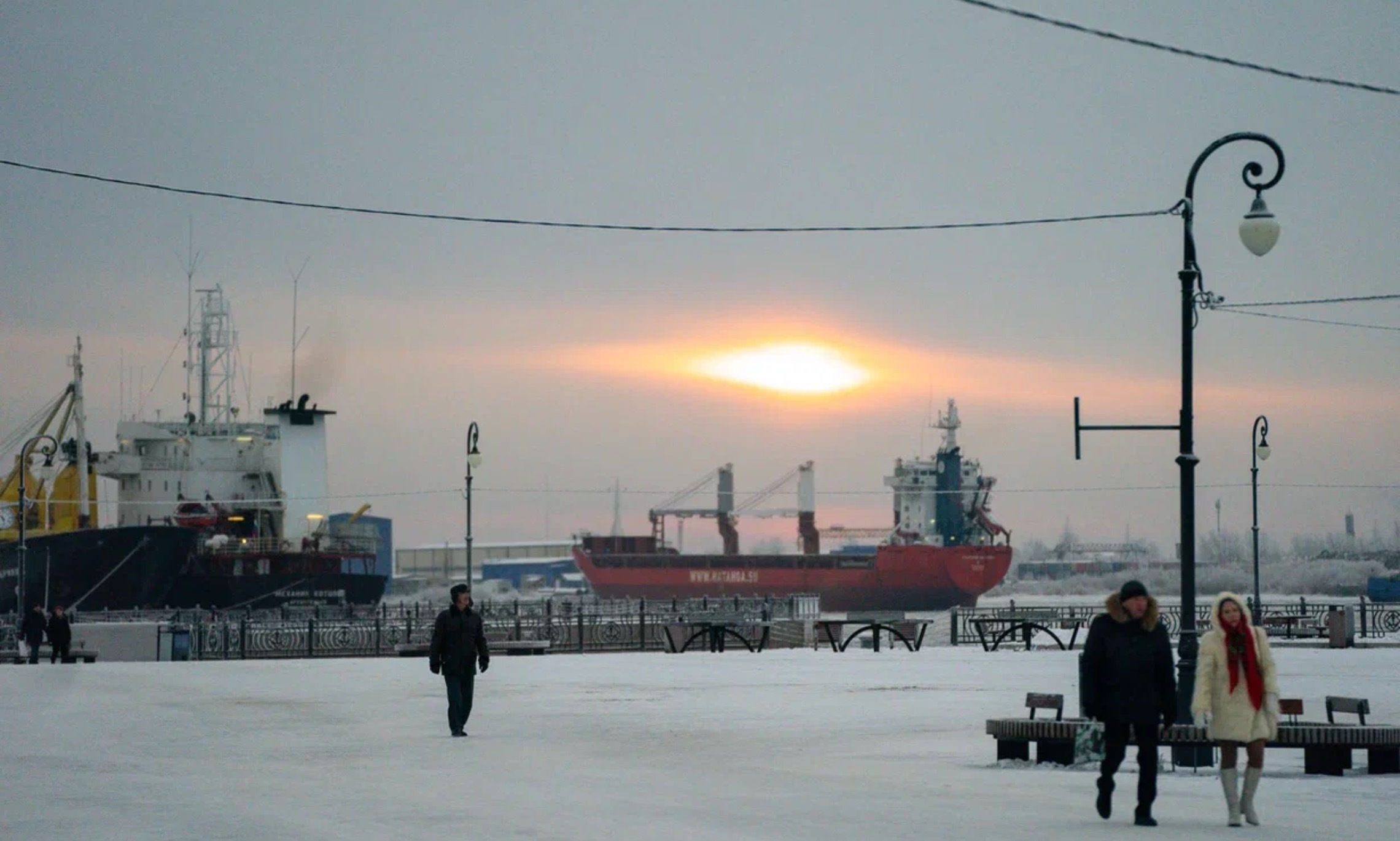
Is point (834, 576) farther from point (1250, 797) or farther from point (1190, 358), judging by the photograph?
point (1250, 797)

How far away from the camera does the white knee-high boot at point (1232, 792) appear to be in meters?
9.78

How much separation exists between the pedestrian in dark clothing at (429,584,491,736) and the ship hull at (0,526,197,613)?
52656 mm

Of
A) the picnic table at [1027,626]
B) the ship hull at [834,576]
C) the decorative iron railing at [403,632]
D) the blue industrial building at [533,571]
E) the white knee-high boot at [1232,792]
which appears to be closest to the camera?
the white knee-high boot at [1232,792]

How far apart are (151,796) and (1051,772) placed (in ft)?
20.4

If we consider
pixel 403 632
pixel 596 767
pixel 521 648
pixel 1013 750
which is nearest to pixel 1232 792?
pixel 1013 750

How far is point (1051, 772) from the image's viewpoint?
41.8 feet

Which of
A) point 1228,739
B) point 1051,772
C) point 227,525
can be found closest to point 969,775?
point 1051,772

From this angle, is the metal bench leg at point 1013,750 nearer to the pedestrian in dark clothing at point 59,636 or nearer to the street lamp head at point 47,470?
the pedestrian in dark clothing at point 59,636

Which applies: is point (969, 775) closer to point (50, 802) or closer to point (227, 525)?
point (50, 802)

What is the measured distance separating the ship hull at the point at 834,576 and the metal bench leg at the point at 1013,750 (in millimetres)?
86739

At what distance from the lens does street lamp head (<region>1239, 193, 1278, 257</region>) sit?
595 inches

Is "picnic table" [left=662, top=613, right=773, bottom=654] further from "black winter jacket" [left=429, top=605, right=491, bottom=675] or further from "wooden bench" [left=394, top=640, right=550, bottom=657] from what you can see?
"black winter jacket" [left=429, top=605, right=491, bottom=675]

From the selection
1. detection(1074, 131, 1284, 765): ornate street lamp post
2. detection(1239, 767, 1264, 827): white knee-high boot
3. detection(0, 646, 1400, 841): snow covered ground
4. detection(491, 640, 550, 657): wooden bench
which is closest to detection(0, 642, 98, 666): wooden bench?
detection(491, 640, 550, 657): wooden bench

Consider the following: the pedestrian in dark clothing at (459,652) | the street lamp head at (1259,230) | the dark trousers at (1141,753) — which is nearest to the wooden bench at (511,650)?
the pedestrian in dark clothing at (459,652)
